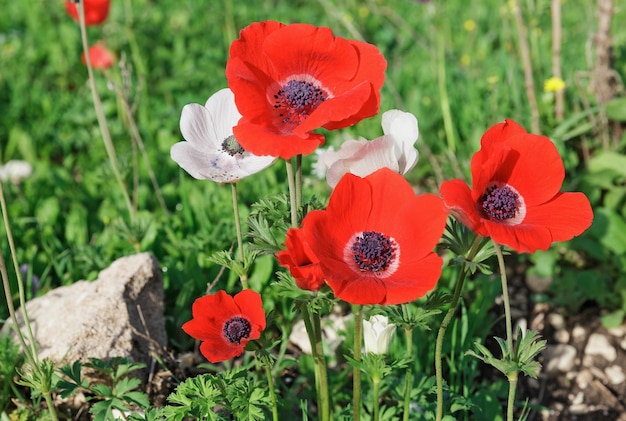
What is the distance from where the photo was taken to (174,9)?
4.64 meters

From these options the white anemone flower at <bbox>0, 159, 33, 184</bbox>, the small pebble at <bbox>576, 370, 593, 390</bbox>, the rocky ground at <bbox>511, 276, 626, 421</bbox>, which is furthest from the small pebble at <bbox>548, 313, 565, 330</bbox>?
the white anemone flower at <bbox>0, 159, 33, 184</bbox>

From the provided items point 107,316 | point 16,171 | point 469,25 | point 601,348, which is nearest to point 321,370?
point 107,316

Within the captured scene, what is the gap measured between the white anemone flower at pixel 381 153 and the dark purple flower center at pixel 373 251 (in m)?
0.13

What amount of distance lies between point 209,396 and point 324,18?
3.37 meters

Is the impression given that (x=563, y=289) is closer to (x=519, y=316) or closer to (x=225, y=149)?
(x=519, y=316)

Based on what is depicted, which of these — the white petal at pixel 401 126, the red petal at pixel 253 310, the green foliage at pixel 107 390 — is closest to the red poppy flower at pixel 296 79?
the white petal at pixel 401 126

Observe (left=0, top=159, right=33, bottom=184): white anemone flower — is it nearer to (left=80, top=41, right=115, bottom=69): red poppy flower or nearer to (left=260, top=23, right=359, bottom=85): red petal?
(left=80, top=41, right=115, bottom=69): red poppy flower

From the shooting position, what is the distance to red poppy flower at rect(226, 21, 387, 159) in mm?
1282

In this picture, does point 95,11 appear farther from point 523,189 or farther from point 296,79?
point 523,189

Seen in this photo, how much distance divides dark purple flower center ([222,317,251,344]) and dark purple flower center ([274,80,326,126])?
0.43 m

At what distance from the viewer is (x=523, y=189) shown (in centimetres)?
138

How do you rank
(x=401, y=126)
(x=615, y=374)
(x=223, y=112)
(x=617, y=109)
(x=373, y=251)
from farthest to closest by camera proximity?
(x=617, y=109)
(x=615, y=374)
(x=223, y=112)
(x=401, y=126)
(x=373, y=251)

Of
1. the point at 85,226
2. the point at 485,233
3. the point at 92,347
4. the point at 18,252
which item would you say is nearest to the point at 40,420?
the point at 92,347

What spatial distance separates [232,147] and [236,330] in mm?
379
